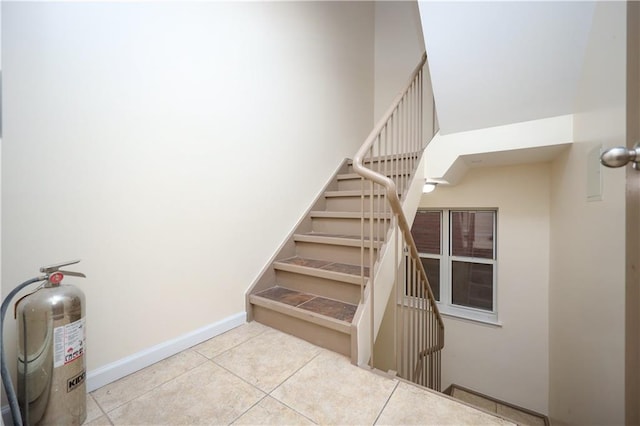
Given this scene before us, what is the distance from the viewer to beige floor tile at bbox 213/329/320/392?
129cm

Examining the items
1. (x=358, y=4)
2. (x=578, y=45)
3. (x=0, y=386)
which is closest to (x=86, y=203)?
(x=0, y=386)

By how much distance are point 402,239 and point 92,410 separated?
1632mm

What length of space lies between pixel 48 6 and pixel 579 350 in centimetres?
338

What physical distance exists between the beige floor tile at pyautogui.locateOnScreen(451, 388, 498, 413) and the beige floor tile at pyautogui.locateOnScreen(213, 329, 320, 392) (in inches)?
108

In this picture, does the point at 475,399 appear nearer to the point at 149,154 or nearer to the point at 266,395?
the point at 266,395

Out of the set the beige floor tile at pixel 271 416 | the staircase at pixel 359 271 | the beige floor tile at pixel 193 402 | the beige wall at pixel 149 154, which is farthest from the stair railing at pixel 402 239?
the beige wall at pixel 149 154

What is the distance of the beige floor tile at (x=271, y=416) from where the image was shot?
1.03 metres

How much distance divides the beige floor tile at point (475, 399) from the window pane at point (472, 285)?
3.35ft

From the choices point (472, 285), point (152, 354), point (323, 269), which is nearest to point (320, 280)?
point (323, 269)

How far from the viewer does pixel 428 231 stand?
148 inches

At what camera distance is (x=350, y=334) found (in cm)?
142

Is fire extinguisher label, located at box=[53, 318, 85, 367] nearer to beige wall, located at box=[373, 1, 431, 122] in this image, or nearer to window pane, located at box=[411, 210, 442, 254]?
window pane, located at box=[411, 210, 442, 254]

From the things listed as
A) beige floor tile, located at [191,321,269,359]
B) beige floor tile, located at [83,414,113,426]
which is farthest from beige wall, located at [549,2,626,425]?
beige floor tile, located at [83,414,113,426]

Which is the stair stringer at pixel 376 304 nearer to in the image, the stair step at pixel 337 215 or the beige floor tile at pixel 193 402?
the stair step at pixel 337 215
